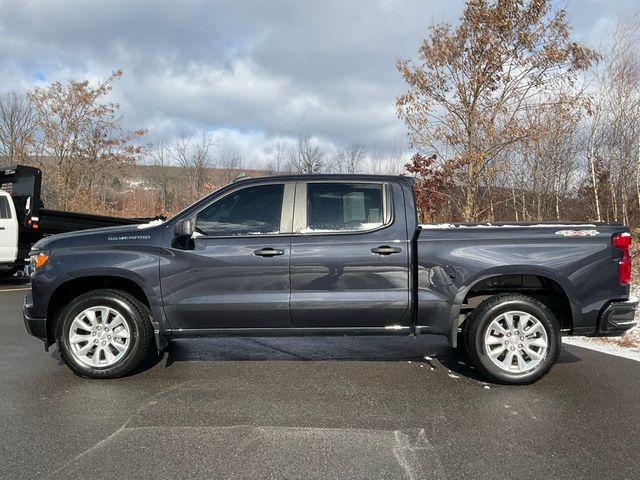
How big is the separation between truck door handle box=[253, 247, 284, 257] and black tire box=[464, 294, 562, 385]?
1.91 metres

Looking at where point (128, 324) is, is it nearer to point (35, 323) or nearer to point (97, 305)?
point (97, 305)

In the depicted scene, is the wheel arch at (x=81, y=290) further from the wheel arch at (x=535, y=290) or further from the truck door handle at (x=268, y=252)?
the wheel arch at (x=535, y=290)

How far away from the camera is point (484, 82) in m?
11.7

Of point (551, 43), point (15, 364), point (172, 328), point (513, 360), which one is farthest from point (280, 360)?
point (551, 43)

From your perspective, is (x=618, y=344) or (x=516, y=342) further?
(x=618, y=344)

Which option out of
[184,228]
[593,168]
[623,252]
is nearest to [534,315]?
[623,252]

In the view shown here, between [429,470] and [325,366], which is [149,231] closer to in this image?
[325,366]

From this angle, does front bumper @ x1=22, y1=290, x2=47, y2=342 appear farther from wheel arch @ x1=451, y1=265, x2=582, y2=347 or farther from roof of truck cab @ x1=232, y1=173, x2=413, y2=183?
wheel arch @ x1=451, y1=265, x2=582, y2=347

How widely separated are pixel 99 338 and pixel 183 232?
4.27 ft

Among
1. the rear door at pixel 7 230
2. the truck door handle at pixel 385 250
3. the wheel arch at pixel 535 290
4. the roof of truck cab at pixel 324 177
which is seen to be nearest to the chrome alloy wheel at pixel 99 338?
the roof of truck cab at pixel 324 177

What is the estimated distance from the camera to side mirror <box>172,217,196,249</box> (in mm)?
4598

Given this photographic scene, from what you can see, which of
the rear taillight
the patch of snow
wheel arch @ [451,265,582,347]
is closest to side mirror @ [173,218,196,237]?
wheel arch @ [451,265,582,347]

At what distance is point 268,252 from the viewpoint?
15.2 ft

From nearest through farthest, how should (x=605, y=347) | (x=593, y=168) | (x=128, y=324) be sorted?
(x=128, y=324) → (x=605, y=347) → (x=593, y=168)
